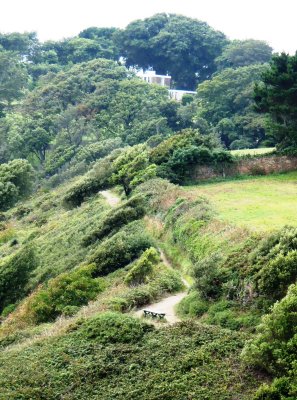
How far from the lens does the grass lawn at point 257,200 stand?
74.0ft

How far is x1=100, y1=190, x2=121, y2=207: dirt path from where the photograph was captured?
119 ft

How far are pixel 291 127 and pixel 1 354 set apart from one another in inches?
946

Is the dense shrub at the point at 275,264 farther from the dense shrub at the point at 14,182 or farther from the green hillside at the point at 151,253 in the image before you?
the dense shrub at the point at 14,182

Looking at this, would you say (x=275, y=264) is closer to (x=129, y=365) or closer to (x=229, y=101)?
(x=129, y=365)

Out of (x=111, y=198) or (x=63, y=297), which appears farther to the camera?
(x=111, y=198)

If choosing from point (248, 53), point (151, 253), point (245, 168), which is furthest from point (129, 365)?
point (248, 53)

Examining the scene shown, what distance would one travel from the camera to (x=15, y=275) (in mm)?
27109

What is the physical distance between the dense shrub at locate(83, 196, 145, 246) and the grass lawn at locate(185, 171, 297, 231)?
2880 millimetres

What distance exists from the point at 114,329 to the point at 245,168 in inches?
846

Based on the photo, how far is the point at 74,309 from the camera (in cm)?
1989

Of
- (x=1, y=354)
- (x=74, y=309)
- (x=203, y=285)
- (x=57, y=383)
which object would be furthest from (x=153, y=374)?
(x=74, y=309)

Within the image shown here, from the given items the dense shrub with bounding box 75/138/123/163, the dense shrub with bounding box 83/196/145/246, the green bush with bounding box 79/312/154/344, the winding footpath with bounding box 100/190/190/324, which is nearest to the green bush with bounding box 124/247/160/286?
the winding footpath with bounding box 100/190/190/324

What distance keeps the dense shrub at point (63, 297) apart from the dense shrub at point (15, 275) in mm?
5429

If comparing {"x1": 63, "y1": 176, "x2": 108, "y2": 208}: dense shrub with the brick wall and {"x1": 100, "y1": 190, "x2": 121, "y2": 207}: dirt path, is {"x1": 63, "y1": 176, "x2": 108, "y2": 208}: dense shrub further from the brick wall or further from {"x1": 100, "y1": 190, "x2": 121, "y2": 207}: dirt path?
the brick wall
